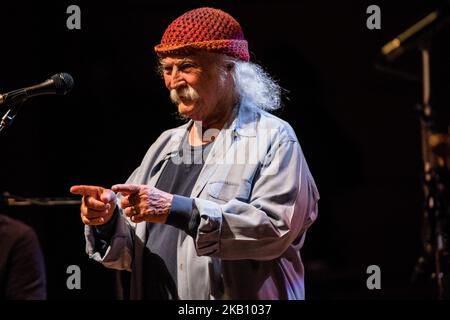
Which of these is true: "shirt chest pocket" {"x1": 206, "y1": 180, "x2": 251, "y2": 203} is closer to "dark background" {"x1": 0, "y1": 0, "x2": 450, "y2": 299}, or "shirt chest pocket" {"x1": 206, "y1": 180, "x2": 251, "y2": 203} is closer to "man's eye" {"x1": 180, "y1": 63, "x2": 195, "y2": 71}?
"man's eye" {"x1": 180, "y1": 63, "x2": 195, "y2": 71}

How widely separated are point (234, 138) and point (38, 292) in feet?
5.07

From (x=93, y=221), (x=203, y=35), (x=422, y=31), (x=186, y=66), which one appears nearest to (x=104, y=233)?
(x=93, y=221)

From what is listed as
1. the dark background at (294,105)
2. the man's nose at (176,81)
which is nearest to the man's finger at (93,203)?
the man's nose at (176,81)

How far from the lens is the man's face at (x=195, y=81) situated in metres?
2.24

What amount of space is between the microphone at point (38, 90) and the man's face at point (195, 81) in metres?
0.33

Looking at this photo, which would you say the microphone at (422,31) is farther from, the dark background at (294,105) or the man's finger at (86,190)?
the dark background at (294,105)

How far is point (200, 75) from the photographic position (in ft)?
7.38

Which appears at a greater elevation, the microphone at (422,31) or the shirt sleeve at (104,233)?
the microphone at (422,31)

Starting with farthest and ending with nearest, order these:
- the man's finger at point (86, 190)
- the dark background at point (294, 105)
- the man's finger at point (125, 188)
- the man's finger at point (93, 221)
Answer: the dark background at point (294, 105), the man's finger at point (93, 221), the man's finger at point (86, 190), the man's finger at point (125, 188)

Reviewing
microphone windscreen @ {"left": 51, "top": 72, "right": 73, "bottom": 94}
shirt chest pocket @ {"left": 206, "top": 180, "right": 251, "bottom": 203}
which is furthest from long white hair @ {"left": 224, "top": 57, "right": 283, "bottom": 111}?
microphone windscreen @ {"left": 51, "top": 72, "right": 73, "bottom": 94}
